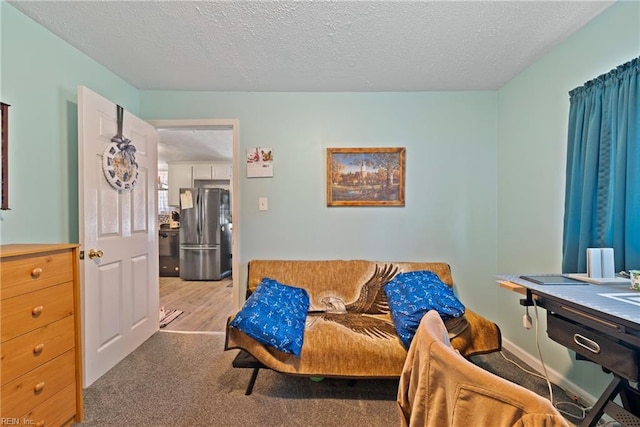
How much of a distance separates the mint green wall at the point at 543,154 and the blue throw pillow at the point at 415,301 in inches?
30.2

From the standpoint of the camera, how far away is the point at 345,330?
184 centimetres

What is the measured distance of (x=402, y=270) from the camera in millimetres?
2359

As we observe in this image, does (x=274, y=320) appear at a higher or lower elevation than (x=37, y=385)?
higher

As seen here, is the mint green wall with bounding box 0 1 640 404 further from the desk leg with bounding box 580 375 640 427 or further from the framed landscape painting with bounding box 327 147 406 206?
the desk leg with bounding box 580 375 640 427

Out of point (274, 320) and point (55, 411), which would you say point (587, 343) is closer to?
point (274, 320)

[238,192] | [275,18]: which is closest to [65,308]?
[238,192]

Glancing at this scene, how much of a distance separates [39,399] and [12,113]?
1501 millimetres

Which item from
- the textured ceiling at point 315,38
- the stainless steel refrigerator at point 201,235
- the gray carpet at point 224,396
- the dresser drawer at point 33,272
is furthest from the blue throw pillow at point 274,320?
the stainless steel refrigerator at point 201,235

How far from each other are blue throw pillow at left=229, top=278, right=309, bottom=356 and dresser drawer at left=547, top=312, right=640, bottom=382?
129cm

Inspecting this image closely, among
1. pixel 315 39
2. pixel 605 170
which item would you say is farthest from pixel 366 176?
pixel 605 170

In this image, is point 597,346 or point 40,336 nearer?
point 597,346

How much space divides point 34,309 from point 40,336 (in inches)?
5.6

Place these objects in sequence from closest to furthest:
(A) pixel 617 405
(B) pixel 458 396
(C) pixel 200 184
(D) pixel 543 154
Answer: (B) pixel 458 396 → (A) pixel 617 405 → (D) pixel 543 154 → (C) pixel 200 184

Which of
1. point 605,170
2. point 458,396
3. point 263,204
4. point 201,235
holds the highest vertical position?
point 605,170
